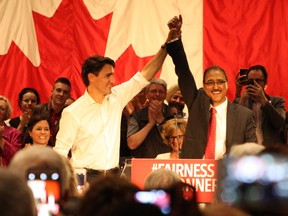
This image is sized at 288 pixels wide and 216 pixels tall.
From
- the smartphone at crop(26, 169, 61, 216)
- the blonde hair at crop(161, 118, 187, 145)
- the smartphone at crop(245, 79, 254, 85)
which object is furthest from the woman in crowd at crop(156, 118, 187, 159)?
the smartphone at crop(26, 169, 61, 216)

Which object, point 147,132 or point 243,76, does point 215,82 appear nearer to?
point 147,132

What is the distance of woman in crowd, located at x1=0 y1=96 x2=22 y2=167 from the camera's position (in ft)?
18.5

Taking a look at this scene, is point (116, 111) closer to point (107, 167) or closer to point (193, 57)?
point (107, 167)

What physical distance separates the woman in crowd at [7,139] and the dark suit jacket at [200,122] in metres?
1.27

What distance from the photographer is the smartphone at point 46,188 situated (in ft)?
7.07

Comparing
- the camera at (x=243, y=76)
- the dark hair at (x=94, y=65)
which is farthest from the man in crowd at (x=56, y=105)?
the camera at (x=243, y=76)

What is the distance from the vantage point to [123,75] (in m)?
8.24

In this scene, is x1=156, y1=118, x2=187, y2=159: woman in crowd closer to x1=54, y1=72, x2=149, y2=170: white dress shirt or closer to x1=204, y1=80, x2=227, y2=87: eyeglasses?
x1=54, y1=72, x2=149, y2=170: white dress shirt

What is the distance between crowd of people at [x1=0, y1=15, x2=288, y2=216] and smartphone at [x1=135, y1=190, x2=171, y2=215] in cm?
37

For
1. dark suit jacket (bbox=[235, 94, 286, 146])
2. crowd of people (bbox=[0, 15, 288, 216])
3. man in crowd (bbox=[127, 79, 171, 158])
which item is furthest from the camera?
man in crowd (bbox=[127, 79, 171, 158])

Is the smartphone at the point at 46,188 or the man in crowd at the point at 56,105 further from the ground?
the man in crowd at the point at 56,105

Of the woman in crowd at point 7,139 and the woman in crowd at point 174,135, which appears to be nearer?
the woman in crowd at point 7,139

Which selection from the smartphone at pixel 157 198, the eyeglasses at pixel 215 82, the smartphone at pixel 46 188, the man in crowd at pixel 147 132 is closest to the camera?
the smartphone at pixel 157 198

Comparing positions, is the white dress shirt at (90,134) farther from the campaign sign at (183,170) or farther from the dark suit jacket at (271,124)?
the dark suit jacket at (271,124)
